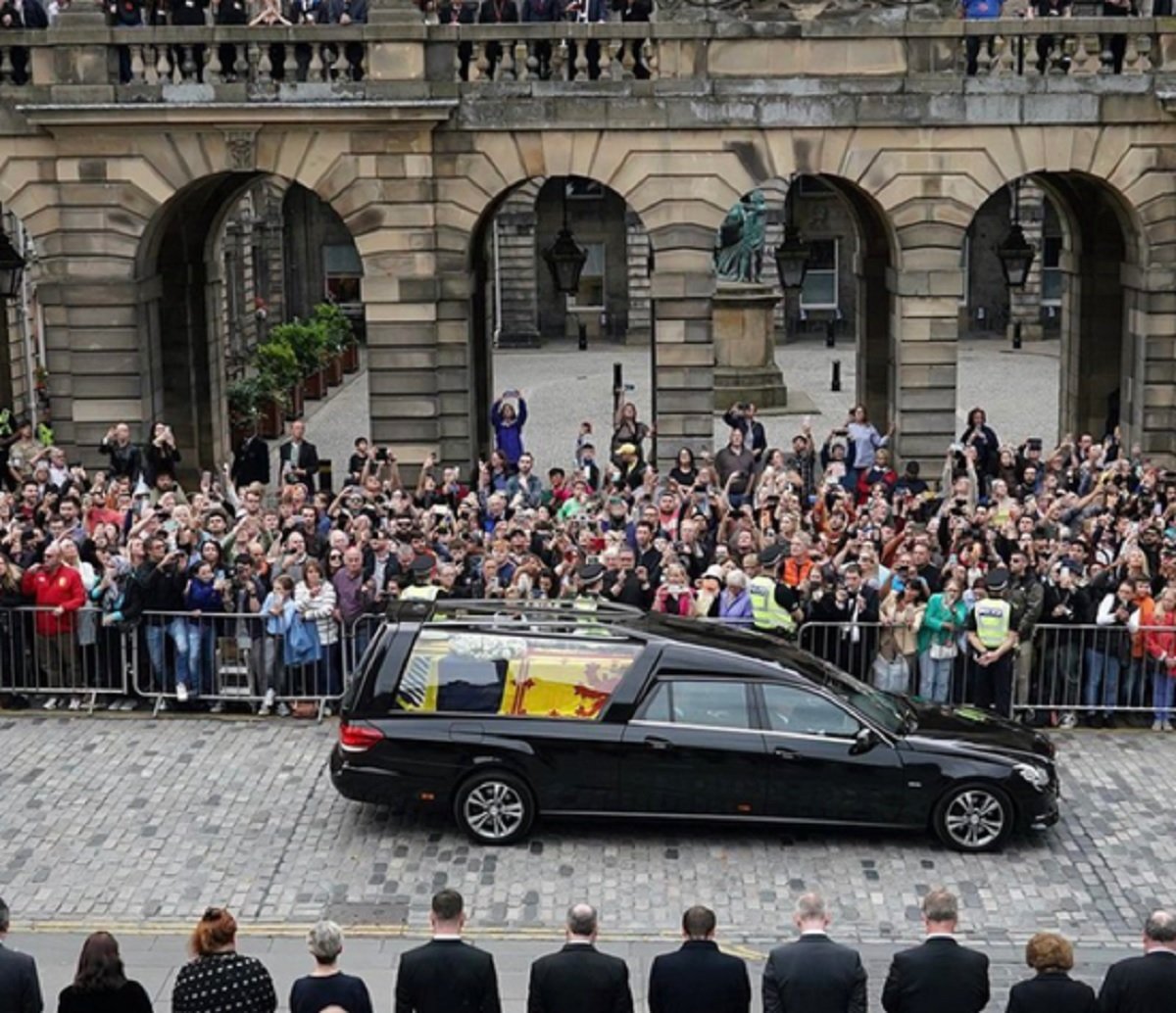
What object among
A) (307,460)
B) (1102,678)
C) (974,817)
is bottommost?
(974,817)

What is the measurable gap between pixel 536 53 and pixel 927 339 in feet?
21.2

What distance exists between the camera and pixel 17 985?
10.4 m

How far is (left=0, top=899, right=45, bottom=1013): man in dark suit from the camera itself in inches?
408

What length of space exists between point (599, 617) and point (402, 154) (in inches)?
473

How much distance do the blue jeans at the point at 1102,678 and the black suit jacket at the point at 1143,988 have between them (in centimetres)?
821

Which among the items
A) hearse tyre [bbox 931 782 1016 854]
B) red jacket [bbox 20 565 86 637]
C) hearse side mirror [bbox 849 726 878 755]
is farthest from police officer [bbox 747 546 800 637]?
red jacket [bbox 20 565 86 637]

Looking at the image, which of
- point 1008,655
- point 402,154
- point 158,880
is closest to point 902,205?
point 402,154

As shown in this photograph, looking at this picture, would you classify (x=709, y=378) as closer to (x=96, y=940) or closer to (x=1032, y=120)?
(x=1032, y=120)

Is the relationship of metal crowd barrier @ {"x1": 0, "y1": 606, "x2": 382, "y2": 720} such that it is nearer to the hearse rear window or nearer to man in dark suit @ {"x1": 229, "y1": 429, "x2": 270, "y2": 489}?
the hearse rear window

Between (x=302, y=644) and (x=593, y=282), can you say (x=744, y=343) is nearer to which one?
(x=593, y=282)

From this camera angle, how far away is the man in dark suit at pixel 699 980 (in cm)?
1053

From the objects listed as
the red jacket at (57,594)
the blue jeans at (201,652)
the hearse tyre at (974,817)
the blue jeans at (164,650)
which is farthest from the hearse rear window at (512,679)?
the red jacket at (57,594)

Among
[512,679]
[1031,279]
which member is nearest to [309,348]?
[1031,279]

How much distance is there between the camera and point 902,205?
26578 millimetres
